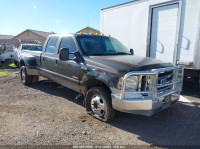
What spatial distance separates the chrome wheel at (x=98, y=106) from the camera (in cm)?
362

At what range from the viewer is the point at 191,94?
5711mm

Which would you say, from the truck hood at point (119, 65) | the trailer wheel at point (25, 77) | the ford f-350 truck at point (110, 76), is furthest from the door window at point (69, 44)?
the trailer wheel at point (25, 77)

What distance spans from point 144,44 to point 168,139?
158 inches

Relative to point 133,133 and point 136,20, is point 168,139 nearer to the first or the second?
point 133,133

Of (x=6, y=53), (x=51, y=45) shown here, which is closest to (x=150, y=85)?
(x=51, y=45)

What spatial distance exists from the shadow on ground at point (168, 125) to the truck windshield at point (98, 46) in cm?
162

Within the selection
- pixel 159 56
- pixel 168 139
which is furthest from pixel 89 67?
pixel 159 56

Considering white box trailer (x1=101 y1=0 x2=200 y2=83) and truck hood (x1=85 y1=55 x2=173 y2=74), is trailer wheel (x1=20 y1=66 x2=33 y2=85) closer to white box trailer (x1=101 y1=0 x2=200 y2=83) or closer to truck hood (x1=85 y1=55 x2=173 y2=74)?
truck hood (x1=85 y1=55 x2=173 y2=74)

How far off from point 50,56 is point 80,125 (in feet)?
8.29

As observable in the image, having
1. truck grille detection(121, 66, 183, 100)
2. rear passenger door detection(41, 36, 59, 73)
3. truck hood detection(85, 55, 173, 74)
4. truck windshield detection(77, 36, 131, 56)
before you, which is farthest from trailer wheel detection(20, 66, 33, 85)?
truck grille detection(121, 66, 183, 100)

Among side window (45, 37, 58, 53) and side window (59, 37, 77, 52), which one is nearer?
side window (59, 37, 77, 52)

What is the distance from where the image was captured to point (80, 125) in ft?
11.6

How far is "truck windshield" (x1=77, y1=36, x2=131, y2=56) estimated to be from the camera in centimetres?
416

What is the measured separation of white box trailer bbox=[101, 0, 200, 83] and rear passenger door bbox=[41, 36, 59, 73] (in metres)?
3.09
